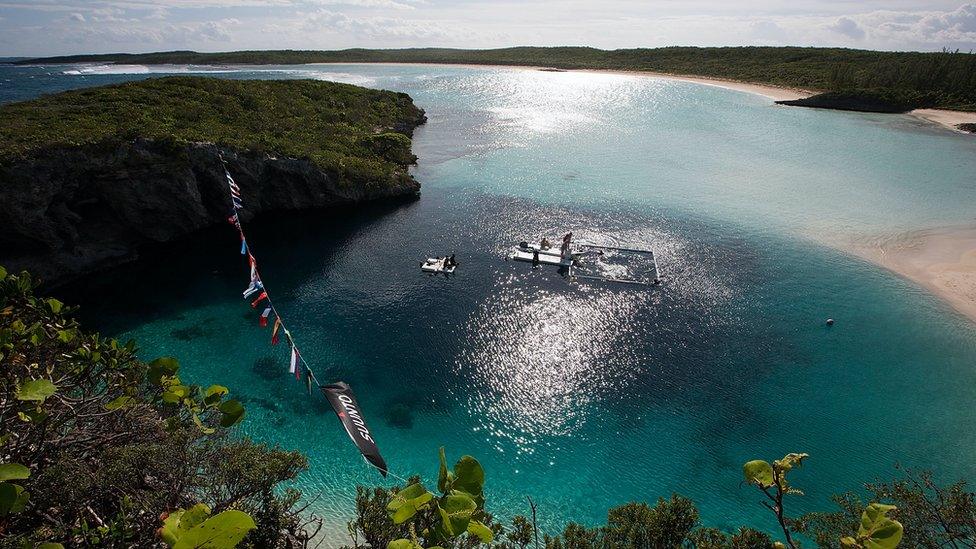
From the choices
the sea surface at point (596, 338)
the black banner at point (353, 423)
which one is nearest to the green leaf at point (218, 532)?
the black banner at point (353, 423)

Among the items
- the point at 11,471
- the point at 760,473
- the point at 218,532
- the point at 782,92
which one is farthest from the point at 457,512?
the point at 782,92

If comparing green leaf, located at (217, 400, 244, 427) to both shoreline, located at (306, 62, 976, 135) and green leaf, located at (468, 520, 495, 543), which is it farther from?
shoreline, located at (306, 62, 976, 135)

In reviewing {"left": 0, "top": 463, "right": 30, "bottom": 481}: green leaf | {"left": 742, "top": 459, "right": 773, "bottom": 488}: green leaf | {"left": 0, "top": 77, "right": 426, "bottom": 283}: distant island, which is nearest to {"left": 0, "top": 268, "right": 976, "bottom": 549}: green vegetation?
{"left": 742, "top": 459, "right": 773, "bottom": 488}: green leaf

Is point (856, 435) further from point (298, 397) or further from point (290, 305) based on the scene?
point (290, 305)

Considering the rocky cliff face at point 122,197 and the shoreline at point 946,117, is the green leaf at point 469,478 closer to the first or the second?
the rocky cliff face at point 122,197

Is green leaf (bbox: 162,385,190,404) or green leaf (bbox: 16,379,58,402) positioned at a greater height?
green leaf (bbox: 16,379,58,402)
